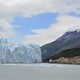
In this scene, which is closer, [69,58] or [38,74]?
[38,74]

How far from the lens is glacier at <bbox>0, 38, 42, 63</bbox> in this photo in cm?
8512

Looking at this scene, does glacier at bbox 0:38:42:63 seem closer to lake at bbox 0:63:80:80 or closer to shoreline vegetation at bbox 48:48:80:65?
lake at bbox 0:63:80:80

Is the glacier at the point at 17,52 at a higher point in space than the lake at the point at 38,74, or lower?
higher

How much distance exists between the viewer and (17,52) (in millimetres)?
87250

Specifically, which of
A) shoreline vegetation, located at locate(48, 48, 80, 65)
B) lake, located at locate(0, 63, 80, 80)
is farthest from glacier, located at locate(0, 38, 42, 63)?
shoreline vegetation, located at locate(48, 48, 80, 65)

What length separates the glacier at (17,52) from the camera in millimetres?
85119

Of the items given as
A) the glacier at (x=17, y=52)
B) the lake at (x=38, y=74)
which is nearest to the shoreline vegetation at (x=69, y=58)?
the lake at (x=38, y=74)

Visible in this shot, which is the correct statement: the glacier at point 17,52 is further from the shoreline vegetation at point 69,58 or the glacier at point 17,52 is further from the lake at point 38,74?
the shoreline vegetation at point 69,58

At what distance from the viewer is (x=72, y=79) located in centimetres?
4272

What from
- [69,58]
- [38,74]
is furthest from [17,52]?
[69,58]

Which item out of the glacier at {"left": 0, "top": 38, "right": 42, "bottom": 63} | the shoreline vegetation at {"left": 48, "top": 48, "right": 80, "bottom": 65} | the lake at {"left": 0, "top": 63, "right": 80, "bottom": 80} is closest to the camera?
the lake at {"left": 0, "top": 63, "right": 80, "bottom": 80}

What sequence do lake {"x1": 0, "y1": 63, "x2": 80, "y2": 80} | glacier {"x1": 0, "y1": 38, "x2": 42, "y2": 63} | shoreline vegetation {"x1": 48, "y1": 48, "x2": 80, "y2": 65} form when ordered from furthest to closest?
shoreline vegetation {"x1": 48, "y1": 48, "x2": 80, "y2": 65} < glacier {"x1": 0, "y1": 38, "x2": 42, "y2": 63} < lake {"x1": 0, "y1": 63, "x2": 80, "y2": 80}

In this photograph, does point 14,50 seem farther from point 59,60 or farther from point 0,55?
point 59,60

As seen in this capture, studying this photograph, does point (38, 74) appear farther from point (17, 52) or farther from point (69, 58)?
point (69, 58)
